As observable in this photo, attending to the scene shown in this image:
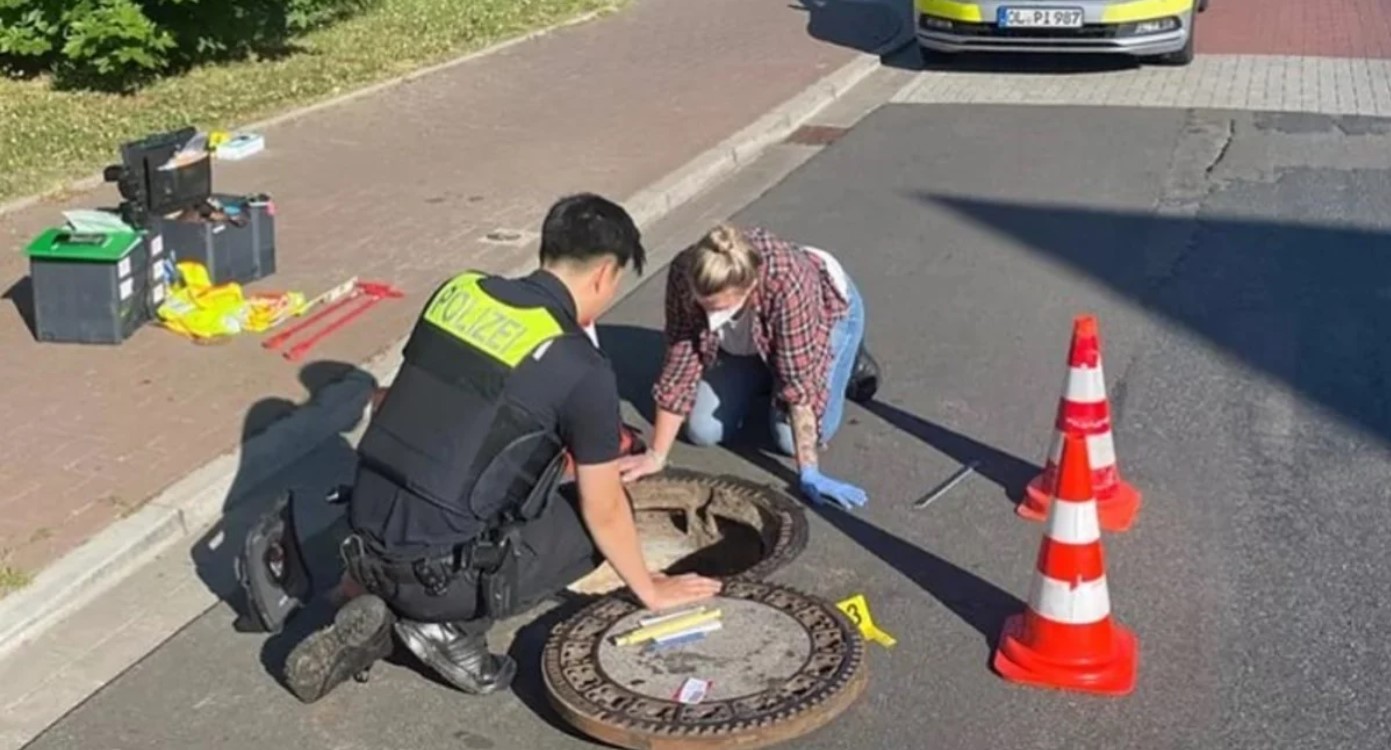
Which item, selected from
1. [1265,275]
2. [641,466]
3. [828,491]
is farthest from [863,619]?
[1265,275]

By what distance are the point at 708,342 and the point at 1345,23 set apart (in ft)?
43.2

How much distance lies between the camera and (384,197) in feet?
31.9

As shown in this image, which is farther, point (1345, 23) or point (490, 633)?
point (1345, 23)

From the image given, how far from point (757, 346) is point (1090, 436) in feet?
3.69

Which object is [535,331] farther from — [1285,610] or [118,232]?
[118,232]

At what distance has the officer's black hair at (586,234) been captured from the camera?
442 centimetres

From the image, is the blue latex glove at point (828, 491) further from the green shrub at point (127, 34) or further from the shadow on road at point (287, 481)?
the green shrub at point (127, 34)

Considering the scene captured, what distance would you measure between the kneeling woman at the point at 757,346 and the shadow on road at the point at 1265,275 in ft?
4.21

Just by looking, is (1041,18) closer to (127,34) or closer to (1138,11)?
(1138,11)

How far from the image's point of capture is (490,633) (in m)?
4.96

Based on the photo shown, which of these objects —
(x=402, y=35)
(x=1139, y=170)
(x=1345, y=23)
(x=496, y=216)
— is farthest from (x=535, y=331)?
(x=1345, y=23)

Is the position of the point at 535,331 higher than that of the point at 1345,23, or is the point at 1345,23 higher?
the point at 535,331

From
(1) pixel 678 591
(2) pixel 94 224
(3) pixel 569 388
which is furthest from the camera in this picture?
(2) pixel 94 224

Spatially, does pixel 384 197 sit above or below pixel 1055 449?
below
